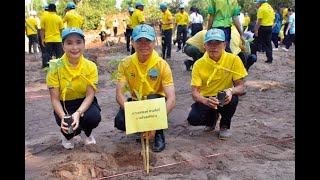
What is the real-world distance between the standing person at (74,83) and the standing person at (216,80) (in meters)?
1.05

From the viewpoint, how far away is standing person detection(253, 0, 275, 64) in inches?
356

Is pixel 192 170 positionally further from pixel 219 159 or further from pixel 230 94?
pixel 230 94

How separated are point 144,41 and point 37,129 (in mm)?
2153

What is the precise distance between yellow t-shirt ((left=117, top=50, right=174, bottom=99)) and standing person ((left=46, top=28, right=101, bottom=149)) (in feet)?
1.01

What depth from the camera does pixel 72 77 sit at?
3355 millimetres

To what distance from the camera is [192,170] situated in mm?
3027

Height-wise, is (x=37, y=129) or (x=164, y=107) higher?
(x=164, y=107)

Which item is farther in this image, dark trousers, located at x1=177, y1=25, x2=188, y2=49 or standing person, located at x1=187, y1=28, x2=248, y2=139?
dark trousers, located at x1=177, y1=25, x2=188, y2=49

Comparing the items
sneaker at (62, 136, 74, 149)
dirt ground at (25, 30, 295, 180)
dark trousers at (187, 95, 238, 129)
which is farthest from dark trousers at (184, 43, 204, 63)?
sneaker at (62, 136, 74, 149)

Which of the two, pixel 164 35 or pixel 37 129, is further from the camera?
pixel 164 35

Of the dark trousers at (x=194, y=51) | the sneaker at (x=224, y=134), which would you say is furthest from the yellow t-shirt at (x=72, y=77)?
the dark trousers at (x=194, y=51)

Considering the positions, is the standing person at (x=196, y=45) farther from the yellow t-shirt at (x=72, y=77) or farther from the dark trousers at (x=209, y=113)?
the yellow t-shirt at (x=72, y=77)

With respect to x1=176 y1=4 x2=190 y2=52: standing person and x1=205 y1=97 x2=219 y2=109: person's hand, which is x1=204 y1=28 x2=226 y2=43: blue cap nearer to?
x1=205 y1=97 x2=219 y2=109: person's hand
